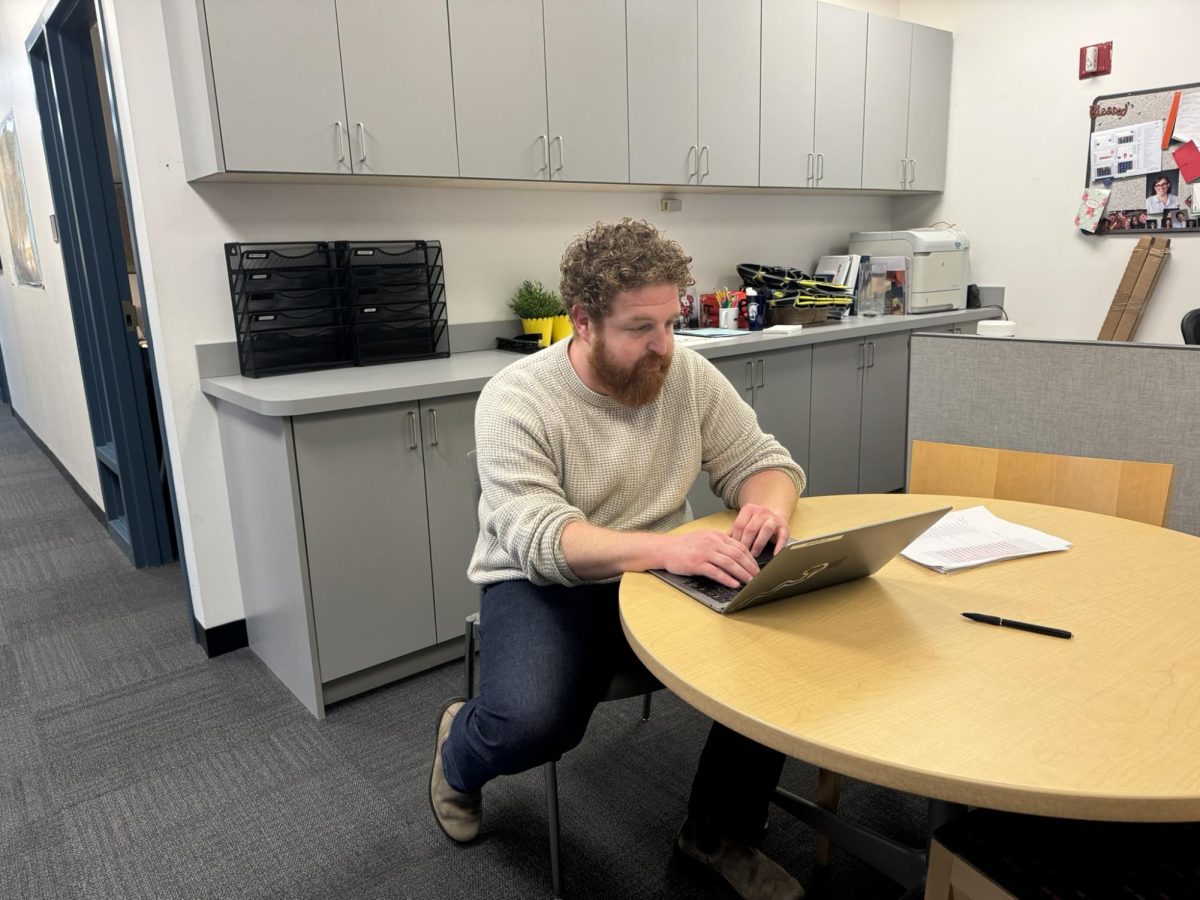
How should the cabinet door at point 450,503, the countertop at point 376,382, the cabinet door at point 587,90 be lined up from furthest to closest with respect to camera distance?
the cabinet door at point 587,90 < the cabinet door at point 450,503 < the countertop at point 376,382

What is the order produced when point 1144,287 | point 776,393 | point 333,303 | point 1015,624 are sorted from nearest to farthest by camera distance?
point 1015,624, point 333,303, point 776,393, point 1144,287

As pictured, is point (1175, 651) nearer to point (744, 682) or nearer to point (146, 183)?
point (744, 682)

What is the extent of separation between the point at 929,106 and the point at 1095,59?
0.73 meters

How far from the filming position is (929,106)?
4180mm

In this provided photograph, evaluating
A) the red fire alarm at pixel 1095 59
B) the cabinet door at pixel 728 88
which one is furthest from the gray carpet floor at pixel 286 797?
the red fire alarm at pixel 1095 59

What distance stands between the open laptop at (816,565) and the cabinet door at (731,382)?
1.78 meters

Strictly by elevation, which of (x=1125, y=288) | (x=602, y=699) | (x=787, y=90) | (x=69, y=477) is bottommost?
(x=69, y=477)

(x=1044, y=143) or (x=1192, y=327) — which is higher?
(x=1044, y=143)

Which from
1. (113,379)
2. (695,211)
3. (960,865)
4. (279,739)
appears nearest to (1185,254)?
(695,211)

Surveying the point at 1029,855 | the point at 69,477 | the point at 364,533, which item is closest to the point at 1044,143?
the point at 364,533

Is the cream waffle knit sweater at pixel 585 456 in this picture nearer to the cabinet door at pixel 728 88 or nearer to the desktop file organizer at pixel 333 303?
the desktop file organizer at pixel 333 303

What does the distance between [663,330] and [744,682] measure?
2.44 ft

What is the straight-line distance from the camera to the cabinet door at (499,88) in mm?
2592

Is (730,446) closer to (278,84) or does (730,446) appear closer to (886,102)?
(278,84)
